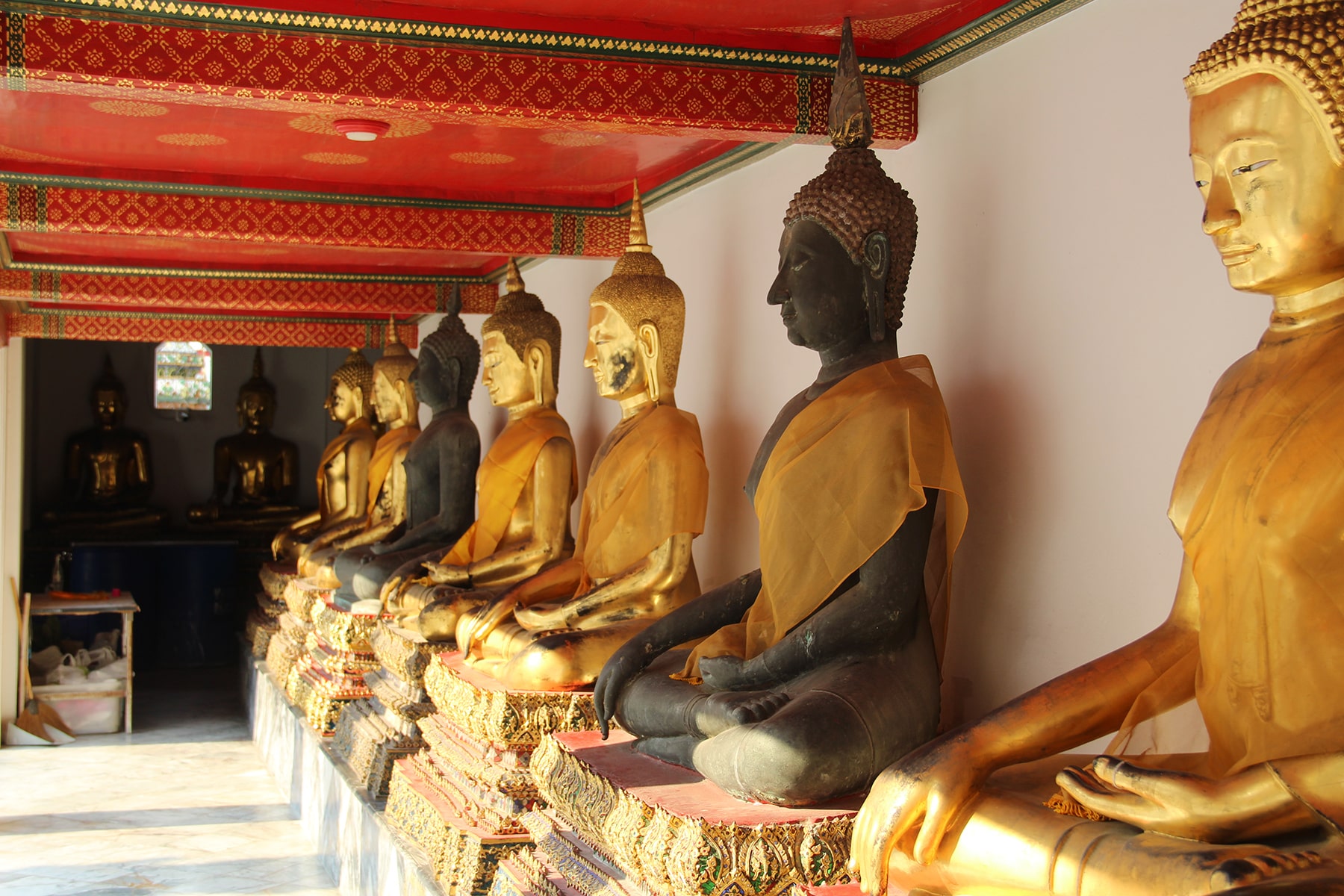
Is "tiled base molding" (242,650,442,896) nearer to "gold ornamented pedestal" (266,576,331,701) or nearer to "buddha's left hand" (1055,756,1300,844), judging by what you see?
"gold ornamented pedestal" (266,576,331,701)

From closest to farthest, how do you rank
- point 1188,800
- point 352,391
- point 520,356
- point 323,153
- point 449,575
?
point 1188,800 < point 323,153 < point 449,575 < point 520,356 < point 352,391

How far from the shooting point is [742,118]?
3533mm

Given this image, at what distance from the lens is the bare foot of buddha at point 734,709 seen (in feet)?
9.20

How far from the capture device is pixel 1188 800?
1.80 m

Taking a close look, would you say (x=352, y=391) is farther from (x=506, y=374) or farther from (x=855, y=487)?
(x=855, y=487)

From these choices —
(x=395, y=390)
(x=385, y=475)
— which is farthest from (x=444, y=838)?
(x=395, y=390)

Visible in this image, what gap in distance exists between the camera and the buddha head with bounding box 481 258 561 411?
18.2 feet

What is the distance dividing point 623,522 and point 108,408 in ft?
36.4

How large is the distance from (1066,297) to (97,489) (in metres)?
12.6

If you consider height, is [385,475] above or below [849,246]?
below

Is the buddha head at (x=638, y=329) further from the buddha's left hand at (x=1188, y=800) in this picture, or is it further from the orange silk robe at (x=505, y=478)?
the buddha's left hand at (x=1188, y=800)

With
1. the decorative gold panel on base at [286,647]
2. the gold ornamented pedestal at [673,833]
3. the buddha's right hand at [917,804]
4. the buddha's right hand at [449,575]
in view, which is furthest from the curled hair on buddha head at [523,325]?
the buddha's right hand at [917,804]

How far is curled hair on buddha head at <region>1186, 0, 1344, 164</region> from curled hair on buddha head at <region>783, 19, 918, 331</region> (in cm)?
112

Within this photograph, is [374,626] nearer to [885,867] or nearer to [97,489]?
[885,867]
